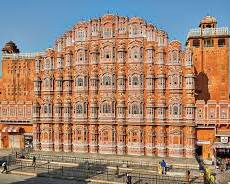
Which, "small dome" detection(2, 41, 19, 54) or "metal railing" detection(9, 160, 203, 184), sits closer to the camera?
"metal railing" detection(9, 160, 203, 184)

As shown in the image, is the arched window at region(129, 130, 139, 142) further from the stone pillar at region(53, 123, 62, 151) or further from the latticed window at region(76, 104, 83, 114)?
the stone pillar at region(53, 123, 62, 151)

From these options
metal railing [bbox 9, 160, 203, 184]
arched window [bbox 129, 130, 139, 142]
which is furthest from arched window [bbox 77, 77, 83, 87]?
metal railing [bbox 9, 160, 203, 184]

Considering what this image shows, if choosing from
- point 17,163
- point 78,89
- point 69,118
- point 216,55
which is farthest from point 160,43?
point 17,163

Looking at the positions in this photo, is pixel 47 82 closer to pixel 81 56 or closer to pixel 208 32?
pixel 81 56

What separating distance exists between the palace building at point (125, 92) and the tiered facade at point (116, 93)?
0.16m

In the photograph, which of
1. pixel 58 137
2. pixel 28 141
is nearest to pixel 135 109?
pixel 58 137

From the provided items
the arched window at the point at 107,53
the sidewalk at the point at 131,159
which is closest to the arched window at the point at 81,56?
the arched window at the point at 107,53

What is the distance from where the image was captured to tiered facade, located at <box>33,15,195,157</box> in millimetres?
53250

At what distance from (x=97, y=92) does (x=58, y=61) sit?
9066 mm

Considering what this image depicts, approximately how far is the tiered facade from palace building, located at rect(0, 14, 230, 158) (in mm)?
156

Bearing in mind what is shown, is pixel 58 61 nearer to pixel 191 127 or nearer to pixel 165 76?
pixel 165 76

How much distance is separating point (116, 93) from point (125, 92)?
156 centimetres

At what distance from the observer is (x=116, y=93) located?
55.7 m

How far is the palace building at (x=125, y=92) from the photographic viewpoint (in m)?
53.1
